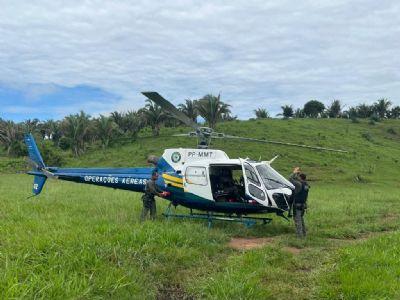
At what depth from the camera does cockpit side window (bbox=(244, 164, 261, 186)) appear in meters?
11.1

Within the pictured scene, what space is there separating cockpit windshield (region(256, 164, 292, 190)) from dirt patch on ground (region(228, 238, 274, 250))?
1.43 metres

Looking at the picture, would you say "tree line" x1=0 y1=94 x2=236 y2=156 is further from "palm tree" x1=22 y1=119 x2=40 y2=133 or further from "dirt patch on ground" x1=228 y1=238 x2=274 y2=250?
"dirt patch on ground" x1=228 y1=238 x2=274 y2=250

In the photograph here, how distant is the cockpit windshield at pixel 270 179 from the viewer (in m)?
11.3

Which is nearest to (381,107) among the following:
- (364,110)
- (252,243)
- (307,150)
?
(364,110)

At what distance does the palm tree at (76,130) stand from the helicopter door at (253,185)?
40747 millimetres

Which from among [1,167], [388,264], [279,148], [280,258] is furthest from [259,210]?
[1,167]

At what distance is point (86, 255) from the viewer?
663 cm

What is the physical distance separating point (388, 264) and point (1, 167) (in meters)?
44.7

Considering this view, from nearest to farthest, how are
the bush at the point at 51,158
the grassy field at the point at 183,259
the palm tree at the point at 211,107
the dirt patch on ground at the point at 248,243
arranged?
the grassy field at the point at 183,259
the dirt patch on ground at the point at 248,243
the palm tree at the point at 211,107
the bush at the point at 51,158

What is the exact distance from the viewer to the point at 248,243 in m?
9.91

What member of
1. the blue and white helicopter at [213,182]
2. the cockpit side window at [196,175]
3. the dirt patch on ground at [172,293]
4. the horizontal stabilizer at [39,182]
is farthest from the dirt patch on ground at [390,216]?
the horizontal stabilizer at [39,182]

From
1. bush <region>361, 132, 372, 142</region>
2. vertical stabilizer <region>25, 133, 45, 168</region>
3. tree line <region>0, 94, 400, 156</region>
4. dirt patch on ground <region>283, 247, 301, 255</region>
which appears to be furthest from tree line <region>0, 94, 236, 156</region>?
dirt patch on ground <region>283, 247, 301, 255</region>

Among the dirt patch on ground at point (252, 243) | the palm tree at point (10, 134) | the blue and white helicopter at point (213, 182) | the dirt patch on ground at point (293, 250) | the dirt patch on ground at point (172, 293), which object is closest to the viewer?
the dirt patch on ground at point (172, 293)

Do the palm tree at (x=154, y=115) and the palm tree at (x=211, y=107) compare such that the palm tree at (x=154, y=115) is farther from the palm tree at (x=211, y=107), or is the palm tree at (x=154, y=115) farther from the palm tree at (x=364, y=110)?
the palm tree at (x=364, y=110)
